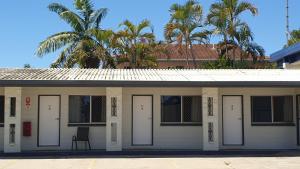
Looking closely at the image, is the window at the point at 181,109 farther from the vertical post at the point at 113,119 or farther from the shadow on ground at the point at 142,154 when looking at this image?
the vertical post at the point at 113,119

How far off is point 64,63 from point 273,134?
14.2m

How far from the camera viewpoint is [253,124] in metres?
19.8

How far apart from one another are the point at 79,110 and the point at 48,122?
1236mm

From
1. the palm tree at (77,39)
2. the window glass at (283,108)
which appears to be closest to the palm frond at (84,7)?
the palm tree at (77,39)

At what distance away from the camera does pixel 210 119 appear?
19.0 metres

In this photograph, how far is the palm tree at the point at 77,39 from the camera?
94.9ft

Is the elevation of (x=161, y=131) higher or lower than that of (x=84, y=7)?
lower

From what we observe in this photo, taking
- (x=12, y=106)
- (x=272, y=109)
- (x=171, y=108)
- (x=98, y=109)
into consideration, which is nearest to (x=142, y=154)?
(x=171, y=108)

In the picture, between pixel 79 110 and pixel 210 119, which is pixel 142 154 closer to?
pixel 210 119

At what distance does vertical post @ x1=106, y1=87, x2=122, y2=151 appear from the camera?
61.3ft

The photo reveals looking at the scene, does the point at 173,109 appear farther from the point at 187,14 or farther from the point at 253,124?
the point at 187,14

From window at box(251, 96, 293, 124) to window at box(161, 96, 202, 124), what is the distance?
217 cm
